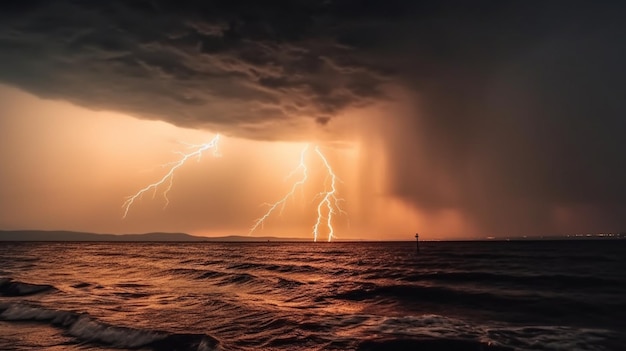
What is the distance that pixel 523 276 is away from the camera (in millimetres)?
32906

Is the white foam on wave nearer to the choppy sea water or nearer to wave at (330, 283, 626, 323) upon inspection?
the choppy sea water

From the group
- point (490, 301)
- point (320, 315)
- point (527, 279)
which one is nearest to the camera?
point (320, 315)

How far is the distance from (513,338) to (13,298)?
26.1 metres

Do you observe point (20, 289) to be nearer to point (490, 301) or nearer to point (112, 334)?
point (112, 334)

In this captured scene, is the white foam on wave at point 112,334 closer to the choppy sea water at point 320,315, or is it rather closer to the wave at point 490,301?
the choppy sea water at point 320,315

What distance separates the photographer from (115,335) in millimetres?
13695

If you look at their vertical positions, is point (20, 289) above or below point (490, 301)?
below

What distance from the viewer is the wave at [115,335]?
1230 cm

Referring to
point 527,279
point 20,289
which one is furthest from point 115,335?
point 527,279

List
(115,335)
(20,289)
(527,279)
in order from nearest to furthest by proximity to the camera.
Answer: (115,335) < (20,289) < (527,279)

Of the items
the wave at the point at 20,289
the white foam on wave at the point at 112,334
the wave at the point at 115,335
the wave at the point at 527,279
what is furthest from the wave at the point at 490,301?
the wave at the point at 20,289

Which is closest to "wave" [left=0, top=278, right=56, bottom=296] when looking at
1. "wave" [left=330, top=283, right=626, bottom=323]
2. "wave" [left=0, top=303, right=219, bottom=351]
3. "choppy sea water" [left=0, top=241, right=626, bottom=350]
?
"choppy sea water" [left=0, top=241, right=626, bottom=350]

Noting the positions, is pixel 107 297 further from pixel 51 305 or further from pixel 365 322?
pixel 365 322

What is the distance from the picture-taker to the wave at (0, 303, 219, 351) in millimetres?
12297
